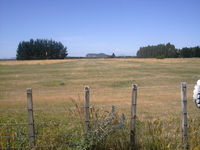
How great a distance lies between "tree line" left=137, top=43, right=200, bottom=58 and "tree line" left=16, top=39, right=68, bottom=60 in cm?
5505

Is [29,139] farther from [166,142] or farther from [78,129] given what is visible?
[166,142]

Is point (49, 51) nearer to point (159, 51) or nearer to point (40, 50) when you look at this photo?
point (40, 50)

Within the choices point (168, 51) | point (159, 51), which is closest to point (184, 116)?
point (168, 51)

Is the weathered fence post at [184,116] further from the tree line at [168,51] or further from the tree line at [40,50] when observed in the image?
the tree line at [40,50]

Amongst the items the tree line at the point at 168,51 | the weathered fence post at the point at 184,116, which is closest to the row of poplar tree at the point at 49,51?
the tree line at the point at 168,51

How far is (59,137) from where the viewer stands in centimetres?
652

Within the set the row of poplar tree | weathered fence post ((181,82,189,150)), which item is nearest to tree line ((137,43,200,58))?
the row of poplar tree

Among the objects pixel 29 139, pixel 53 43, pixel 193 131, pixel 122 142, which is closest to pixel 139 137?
pixel 122 142

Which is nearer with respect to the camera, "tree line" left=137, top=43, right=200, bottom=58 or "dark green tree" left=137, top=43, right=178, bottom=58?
"tree line" left=137, top=43, right=200, bottom=58

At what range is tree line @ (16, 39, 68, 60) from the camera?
145000 millimetres

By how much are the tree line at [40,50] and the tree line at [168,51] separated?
181 feet

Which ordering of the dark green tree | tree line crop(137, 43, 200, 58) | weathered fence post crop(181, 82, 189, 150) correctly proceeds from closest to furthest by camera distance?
weathered fence post crop(181, 82, 189, 150) < tree line crop(137, 43, 200, 58) < the dark green tree

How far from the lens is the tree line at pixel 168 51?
14325 centimetres

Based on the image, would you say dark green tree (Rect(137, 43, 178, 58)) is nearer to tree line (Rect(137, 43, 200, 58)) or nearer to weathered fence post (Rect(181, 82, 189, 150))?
tree line (Rect(137, 43, 200, 58))
